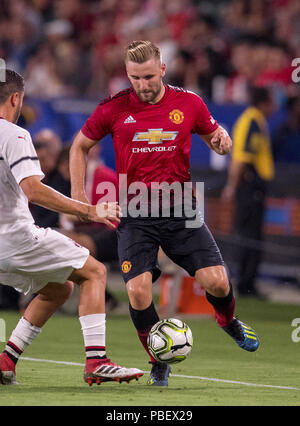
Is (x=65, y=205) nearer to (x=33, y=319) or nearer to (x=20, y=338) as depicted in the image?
(x=33, y=319)

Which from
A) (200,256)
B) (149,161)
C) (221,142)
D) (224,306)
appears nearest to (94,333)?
(200,256)

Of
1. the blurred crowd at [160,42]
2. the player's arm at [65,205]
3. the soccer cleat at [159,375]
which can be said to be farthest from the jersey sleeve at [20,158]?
the blurred crowd at [160,42]

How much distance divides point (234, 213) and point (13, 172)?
27.6 ft

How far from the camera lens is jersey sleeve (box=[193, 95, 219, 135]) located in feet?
26.0

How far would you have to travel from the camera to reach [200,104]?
7.97m

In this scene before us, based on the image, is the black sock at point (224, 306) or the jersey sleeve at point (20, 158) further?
the black sock at point (224, 306)

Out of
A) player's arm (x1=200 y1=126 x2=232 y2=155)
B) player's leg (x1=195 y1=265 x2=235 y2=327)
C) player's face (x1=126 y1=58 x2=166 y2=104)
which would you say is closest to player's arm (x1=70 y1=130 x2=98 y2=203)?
player's face (x1=126 y1=58 x2=166 y2=104)

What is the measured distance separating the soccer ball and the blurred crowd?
27.7 ft

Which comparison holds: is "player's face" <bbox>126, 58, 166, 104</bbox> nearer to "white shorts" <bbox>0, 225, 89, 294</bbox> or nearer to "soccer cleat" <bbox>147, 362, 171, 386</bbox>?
"white shorts" <bbox>0, 225, 89, 294</bbox>

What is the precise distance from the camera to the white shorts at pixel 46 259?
277 inches

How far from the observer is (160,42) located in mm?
17609

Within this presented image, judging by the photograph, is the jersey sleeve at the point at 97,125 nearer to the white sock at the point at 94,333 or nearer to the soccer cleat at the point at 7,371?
the white sock at the point at 94,333

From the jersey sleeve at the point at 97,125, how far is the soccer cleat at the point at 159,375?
1.77 metres
